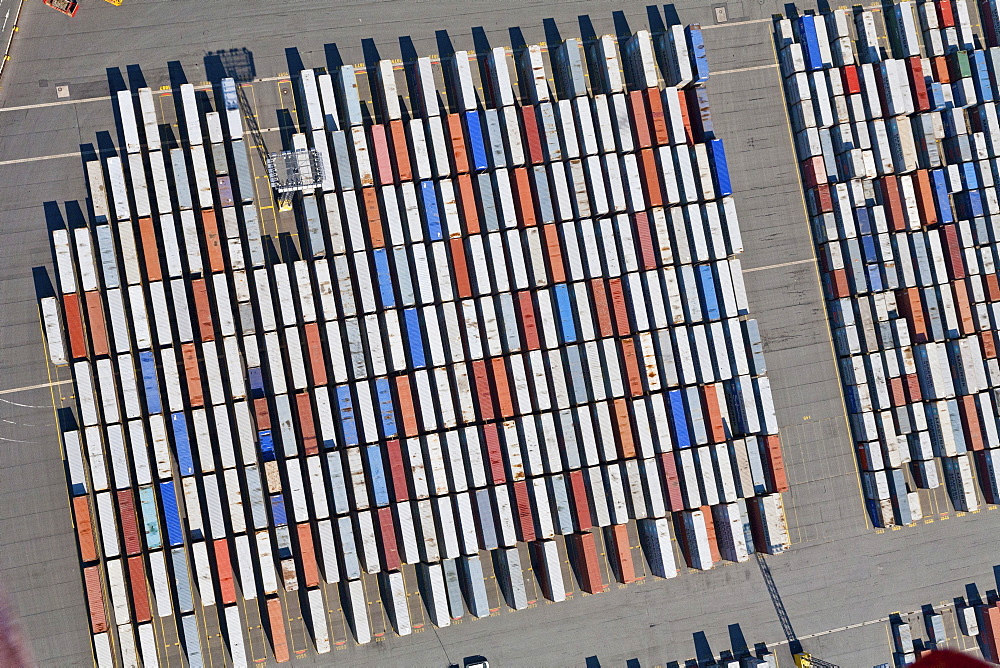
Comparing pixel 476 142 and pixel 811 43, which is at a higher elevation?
pixel 811 43

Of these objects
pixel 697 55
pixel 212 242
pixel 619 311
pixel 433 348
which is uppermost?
pixel 697 55

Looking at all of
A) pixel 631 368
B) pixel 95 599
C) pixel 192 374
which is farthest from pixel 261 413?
pixel 631 368

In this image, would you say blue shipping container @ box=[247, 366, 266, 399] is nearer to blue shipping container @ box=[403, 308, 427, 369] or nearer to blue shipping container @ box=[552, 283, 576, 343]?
blue shipping container @ box=[403, 308, 427, 369]

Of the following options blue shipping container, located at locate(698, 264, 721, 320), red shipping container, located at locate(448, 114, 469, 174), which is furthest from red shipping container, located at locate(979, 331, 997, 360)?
red shipping container, located at locate(448, 114, 469, 174)

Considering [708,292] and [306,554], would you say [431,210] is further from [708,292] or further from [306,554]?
[306,554]

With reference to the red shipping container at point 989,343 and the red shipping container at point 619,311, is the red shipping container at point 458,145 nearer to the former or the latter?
the red shipping container at point 619,311

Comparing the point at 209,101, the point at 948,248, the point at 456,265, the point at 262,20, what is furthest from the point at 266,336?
the point at 948,248

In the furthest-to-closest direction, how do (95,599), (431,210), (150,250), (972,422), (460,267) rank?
(972,422)
(460,267)
(431,210)
(150,250)
(95,599)

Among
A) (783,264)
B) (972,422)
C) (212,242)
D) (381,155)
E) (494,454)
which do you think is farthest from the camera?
(783,264)

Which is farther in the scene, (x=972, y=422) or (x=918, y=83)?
(x=918, y=83)
